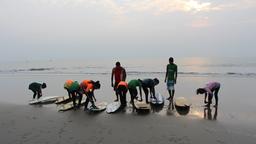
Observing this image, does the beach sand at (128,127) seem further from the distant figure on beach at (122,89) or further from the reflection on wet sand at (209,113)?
the distant figure on beach at (122,89)

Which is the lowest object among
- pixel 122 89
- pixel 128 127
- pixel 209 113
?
pixel 128 127

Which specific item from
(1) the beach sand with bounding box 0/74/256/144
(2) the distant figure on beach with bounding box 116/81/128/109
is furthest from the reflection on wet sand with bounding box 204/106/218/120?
(2) the distant figure on beach with bounding box 116/81/128/109

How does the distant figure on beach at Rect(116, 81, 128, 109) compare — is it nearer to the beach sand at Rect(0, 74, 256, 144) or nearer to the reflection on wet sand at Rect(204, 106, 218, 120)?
the beach sand at Rect(0, 74, 256, 144)

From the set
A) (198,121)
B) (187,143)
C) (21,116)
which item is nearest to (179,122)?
(198,121)

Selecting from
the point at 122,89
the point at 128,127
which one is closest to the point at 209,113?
the point at 122,89

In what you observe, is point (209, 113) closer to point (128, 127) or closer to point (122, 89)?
point (122, 89)

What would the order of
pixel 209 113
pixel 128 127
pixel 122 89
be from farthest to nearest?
pixel 122 89
pixel 209 113
pixel 128 127

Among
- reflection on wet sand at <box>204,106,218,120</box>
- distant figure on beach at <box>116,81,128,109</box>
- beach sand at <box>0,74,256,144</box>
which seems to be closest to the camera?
beach sand at <box>0,74,256,144</box>

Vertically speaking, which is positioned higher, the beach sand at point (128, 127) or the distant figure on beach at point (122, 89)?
the distant figure on beach at point (122, 89)

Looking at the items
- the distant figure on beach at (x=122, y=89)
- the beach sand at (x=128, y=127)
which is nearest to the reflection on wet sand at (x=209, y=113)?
the beach sand at (x=128, y=127)

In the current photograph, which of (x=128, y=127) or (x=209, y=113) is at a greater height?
(x=209, y=113)

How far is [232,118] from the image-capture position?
37.4ft

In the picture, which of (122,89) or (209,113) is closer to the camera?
(209,113)

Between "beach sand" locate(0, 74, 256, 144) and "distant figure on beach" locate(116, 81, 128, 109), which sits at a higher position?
"distant figure on beach" locate(116, 81, 128, 109)
